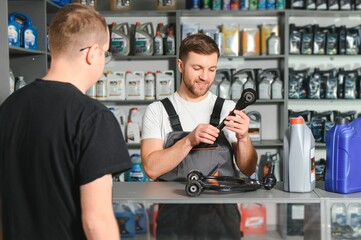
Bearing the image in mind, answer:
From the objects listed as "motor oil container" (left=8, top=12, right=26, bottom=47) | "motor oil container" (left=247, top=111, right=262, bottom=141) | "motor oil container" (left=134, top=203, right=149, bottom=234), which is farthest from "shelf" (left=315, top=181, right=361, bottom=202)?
"motor oil container" (left=247, top=111, right=262, bottom=141)

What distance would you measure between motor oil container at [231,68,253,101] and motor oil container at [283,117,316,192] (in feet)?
10.1

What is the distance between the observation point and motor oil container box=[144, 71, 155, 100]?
5.11m

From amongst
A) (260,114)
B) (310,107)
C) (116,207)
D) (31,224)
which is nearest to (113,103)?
(260,114)

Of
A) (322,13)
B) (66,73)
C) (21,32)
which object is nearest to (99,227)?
(66,73)

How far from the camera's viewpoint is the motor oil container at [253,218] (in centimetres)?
190

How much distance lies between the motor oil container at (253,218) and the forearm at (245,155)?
1.34ft

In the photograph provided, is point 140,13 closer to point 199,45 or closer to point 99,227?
point 199,45

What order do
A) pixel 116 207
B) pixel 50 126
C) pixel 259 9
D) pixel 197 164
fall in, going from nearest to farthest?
pixel 50 126, pixel 116 207, pixel 197 164, pixel 259 9

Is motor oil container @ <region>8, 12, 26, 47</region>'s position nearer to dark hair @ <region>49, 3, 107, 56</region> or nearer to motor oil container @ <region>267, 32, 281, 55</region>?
motor oil container @ <region>267, 32, 281, 55</region>

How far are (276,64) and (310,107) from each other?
60cm

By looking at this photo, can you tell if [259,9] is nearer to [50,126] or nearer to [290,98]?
[290,98]

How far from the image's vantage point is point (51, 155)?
136 centimetres

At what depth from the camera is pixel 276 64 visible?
532 centimetres

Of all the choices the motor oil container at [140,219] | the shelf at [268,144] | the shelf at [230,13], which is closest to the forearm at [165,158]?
the motor oil container at [140,219]
